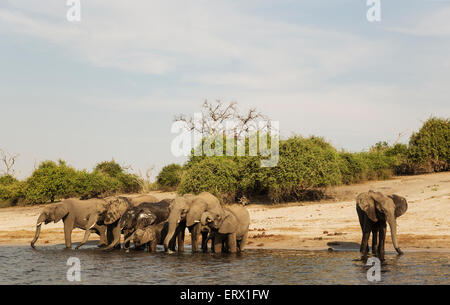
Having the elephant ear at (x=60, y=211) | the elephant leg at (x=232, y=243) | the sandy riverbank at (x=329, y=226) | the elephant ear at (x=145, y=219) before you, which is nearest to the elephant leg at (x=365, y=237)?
the sandy riverbank at (x=329, y=226)

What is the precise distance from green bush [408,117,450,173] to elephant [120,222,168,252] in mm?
30976

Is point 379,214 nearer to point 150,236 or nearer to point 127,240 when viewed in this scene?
point 150,236

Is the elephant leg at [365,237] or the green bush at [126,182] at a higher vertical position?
the green bush at [126,182]

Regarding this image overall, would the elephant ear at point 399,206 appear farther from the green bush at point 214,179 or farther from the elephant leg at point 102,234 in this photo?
the green bush at point 214,179

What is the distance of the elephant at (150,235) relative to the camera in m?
20.5

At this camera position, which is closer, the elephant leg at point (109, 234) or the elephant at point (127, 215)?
the elephant at point (127, 215)

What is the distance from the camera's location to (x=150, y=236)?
20.6 m

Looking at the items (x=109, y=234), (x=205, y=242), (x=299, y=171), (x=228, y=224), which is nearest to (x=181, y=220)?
(x=205, y=242)

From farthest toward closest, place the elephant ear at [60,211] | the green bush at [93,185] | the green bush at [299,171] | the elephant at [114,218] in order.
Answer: the green bush at [93,185] < the green bush at [299,171] < the elephant ear at [60,211] < the elephant at [114,218]

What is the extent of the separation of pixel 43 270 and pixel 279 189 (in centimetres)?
2155

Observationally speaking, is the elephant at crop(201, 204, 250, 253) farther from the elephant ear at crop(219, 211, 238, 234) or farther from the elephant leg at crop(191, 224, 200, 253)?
the elephant leg at crop(191, 224, 200, 253)

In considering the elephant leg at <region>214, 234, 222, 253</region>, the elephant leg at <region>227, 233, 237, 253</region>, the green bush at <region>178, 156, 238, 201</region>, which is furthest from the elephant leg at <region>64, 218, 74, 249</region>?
the green bush at <region>178, 156, 238, 201</region>
